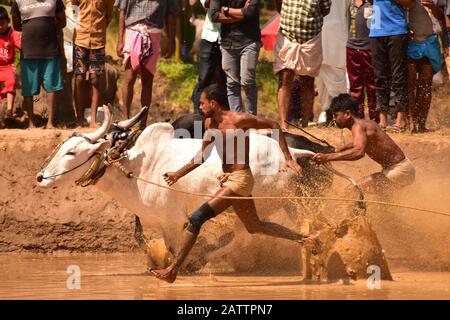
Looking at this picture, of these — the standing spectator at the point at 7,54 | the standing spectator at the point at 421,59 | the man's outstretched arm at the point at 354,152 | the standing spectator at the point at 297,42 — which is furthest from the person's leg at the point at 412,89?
the standing spectator at the point at 7,54

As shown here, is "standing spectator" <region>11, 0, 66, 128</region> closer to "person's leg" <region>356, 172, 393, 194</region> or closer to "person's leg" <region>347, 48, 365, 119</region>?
"person's leg" <region>347, 48, 365, 119</region>

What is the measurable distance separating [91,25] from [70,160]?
3717mm

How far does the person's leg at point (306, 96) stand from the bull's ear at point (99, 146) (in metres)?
3.74

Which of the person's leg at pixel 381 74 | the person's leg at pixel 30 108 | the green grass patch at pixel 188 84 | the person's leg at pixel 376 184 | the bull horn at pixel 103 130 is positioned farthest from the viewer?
the green grass patch at pixel 188 84

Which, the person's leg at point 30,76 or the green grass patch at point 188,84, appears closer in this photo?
the person's leg at point 30,76

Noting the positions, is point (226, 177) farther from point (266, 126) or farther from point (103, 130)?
point (103, 130)

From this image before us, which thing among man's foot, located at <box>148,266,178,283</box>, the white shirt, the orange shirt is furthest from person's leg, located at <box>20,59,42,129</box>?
man's foot, located at <box>148,266,178,283</box>

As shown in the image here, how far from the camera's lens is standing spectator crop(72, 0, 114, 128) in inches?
629

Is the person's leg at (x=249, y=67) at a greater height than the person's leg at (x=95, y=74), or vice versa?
the person's leg at (x=249, y=67)

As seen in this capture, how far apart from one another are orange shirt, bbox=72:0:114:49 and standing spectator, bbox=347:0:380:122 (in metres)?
3.14

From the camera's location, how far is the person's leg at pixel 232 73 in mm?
15320

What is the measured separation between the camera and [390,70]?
15438 mm

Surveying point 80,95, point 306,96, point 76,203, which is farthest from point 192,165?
point 80,95

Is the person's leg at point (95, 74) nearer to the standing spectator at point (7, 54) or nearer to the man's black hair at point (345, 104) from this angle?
the standing spectator at point (7, 54)
